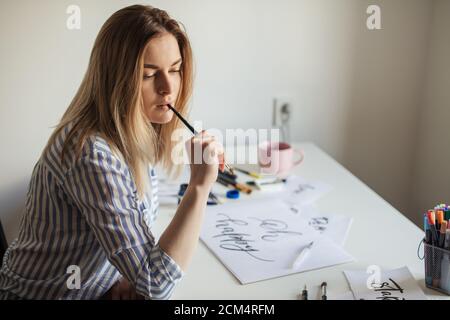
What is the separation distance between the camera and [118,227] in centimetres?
82

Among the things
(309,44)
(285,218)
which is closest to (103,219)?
(285,218)

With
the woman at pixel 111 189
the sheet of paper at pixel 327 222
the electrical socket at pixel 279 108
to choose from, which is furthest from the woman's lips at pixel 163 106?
the electrical socket at pixel 279 108

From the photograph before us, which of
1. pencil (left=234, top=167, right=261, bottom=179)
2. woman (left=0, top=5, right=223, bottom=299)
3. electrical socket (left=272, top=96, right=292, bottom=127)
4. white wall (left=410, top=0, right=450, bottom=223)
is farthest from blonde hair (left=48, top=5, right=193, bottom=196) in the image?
white wall (left=410, top=0, right=450, bottom=223)

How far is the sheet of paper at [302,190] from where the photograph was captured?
130cm

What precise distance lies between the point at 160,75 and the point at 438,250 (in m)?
0.57

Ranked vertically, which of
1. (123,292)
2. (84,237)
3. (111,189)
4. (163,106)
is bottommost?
(123,292)

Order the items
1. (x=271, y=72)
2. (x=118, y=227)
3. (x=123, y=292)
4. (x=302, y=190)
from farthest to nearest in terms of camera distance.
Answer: (x=271, y=72)
(x=302, y=190)
(x=123, y=292)
(x=118, y=227)

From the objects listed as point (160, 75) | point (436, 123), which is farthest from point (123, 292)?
point (436, 123)

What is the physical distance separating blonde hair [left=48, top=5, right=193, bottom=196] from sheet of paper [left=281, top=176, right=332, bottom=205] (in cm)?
49

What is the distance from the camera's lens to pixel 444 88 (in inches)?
65.1

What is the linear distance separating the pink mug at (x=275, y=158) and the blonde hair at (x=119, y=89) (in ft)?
1.86

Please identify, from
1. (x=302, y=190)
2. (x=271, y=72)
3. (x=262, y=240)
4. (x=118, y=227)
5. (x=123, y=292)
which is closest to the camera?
(x=118, y=227)

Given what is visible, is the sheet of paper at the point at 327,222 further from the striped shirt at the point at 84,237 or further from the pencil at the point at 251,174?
the striped shirt at the point at 84,237

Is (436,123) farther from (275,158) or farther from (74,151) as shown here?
(74,151)
